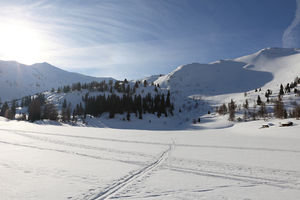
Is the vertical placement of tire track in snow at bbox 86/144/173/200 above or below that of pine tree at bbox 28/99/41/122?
below

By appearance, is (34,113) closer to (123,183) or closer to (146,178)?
(123,183)

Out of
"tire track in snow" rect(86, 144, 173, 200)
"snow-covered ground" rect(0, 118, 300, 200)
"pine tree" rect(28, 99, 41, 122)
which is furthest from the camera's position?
"pine tree" rect(28, 99, 41, 122)

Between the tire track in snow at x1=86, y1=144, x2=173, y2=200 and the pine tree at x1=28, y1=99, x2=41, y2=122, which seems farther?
the pine tree at x1=28, y1=99, x2=41, y2=122

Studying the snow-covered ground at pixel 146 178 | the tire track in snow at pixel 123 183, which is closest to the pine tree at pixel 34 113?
the snow-covered ground at pixel 146 178

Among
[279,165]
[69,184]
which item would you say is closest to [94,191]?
[69,184]

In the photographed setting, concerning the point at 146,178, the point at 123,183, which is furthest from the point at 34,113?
the point at 146,178

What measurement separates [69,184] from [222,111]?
134576 millimetres

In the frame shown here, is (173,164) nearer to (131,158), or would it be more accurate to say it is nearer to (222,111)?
(131,158)

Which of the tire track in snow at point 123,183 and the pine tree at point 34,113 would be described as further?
the pine tree at point 34,113

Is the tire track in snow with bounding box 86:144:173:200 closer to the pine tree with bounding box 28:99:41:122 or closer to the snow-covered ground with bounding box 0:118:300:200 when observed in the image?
the snow-covered ground with bounding box 0:118:300:200

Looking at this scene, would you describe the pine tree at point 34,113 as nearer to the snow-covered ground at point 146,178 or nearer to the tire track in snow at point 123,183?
the snow-covered ground at point 146,178

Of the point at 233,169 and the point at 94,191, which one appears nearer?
the point at 94,191

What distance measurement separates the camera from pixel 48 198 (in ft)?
20.0

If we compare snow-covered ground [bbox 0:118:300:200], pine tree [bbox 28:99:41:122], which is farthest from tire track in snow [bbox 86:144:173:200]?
pine tree [bbox 28:99:41:122]
